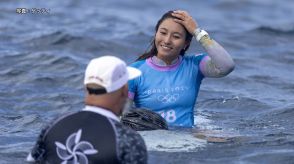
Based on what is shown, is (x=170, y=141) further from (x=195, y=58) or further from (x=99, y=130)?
(x=99, y=130)

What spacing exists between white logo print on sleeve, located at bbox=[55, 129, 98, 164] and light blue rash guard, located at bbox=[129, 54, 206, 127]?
10.5 feet

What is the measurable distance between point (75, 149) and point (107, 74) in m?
0.60

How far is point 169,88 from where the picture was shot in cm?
930

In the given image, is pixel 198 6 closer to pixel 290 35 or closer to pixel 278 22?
pixel 278 22

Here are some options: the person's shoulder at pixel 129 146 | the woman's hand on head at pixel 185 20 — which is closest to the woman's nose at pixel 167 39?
the woman's hand on head at pixel 185 20

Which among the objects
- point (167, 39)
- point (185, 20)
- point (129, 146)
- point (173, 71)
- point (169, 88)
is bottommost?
point (169, 88)

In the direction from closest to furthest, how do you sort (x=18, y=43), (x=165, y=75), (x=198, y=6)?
(x=165, y=75) → (x=18, y=43) → (x=198, y=6)

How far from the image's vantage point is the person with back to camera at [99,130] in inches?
234

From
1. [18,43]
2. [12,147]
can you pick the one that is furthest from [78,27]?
[12,147]

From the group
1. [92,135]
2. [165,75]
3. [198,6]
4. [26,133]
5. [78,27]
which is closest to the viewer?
[92,135]

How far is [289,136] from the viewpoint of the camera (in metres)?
9.81

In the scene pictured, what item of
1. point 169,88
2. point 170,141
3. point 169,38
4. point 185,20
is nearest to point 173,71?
point 169,88

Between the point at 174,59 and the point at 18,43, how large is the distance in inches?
314

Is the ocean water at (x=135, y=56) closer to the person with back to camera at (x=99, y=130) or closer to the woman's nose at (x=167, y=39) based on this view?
the woman's nose at (x=167, y=39)
